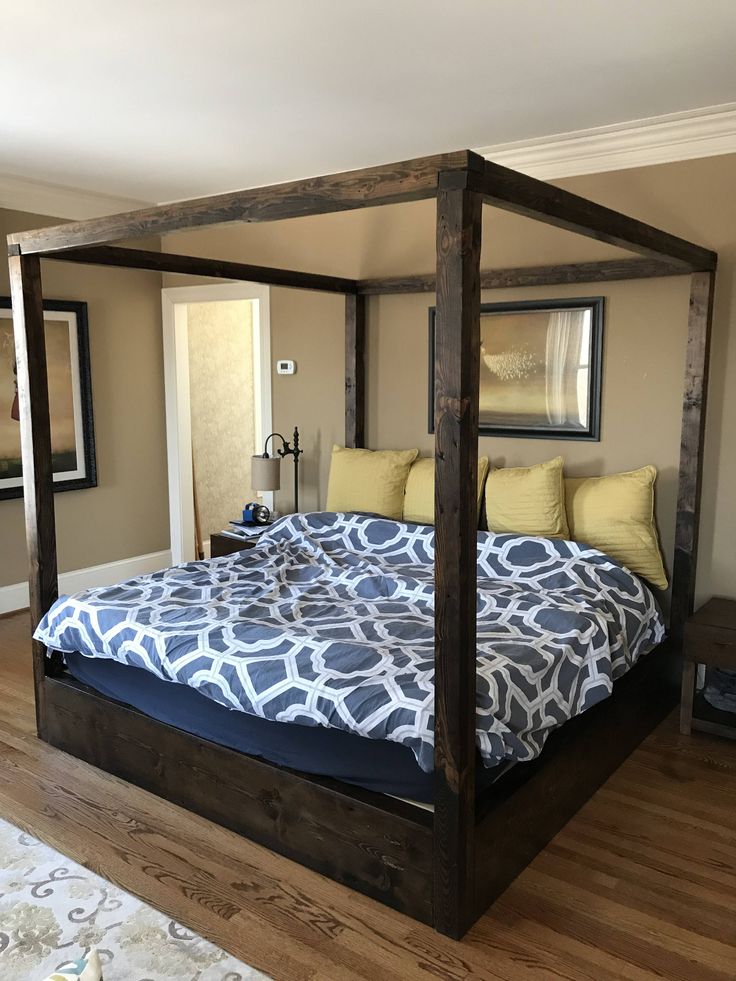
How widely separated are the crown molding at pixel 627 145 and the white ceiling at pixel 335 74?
0.32 ft

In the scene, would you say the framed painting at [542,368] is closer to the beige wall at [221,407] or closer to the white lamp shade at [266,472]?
the white lamp shade at [266,472]

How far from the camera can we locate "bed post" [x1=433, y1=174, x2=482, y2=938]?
2.05m

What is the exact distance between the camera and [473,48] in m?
2.79

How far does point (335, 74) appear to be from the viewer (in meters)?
3.06

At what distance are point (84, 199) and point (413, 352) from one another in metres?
2.33

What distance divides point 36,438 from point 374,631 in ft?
4.91

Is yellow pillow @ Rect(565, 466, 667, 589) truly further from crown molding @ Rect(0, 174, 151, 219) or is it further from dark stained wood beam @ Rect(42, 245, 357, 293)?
crown molding @ Rect(0, 174, 151, 219)

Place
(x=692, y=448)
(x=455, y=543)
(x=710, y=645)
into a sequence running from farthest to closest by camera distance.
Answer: (x=692, y=448) < (x=710, y=645) < (x=455, y=543)

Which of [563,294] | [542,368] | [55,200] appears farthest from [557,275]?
[55,200]

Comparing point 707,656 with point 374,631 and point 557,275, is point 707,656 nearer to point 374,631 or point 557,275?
point 374,631

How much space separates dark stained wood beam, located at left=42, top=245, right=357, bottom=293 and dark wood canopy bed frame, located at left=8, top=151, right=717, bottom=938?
0.01 metres

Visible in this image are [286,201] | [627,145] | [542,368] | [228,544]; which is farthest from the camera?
[228,544]

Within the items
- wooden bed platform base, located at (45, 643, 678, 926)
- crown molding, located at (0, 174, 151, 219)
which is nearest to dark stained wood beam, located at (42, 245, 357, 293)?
crown molding, located at (0, 174, 151, 219)

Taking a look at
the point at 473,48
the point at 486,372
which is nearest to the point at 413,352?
the point at 486,372
